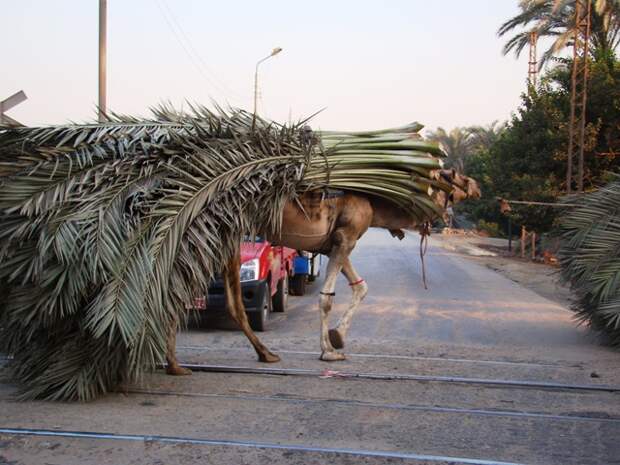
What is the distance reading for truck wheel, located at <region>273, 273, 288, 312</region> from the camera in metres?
14.7

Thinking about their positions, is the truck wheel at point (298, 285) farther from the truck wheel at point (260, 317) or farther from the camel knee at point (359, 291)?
the camel knee at point (359, 291)

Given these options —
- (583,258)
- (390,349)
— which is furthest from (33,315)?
(583,258)

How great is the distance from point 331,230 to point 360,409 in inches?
95.6

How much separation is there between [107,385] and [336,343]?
10.1ft

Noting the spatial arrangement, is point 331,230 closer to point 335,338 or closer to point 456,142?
point 335,338

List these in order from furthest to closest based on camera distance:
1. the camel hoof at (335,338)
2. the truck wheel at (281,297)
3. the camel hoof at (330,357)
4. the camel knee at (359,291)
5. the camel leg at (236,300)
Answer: the truck wheel at (281,297), the camel knee at (359,291), the camel hoof at (335,338), the camel hoof at (330,357), the camel leg at (236,300)

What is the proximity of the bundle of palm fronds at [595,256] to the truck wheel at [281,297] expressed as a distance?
539cm

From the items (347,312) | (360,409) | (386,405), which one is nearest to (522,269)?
(347,312)

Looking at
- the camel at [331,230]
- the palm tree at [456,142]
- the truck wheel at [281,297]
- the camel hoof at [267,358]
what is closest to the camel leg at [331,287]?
the camel at [331,230]

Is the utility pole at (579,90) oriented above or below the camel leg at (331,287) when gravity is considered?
above

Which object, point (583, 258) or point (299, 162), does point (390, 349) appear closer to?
point (583, 258)

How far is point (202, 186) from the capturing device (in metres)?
6.47

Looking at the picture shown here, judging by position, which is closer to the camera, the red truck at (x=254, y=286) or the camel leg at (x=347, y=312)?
the camel leg at (x=347, y=312)

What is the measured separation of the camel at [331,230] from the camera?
776 cm
